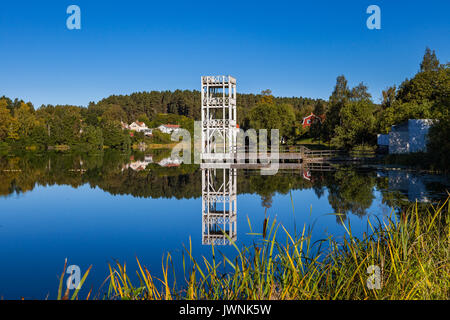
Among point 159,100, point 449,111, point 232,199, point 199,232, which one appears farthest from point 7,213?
point 159,100

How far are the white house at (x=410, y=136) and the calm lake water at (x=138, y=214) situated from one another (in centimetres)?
721

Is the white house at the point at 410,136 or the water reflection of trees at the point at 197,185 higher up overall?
the white house at the point at 410,136

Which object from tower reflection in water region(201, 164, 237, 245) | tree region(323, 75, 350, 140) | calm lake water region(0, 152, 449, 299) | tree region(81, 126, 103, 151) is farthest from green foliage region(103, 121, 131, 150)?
tower reflection in water region(201, 164, 237, 245)

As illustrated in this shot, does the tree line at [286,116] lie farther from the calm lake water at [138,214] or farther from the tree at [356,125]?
the calm lake water at [138,214]

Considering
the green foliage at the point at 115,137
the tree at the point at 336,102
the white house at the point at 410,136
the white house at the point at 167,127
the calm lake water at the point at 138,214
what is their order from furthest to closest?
the white house at the point at 167,127, the green foliage at the point at 115,137, the tree at the point at 336,102, the white house at the point at 410,136, the calm lake water at the point at 138,214

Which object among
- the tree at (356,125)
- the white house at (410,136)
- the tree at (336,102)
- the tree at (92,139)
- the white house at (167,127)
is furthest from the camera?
the white house at (167,127)

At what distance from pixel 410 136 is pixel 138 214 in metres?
19.1

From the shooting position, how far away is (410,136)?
24969 mm

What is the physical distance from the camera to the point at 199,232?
9.06 meters

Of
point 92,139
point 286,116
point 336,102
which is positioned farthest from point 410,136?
point 92,139

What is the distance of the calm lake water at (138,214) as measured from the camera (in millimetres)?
6793

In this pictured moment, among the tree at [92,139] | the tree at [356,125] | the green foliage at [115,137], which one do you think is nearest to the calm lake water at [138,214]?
the tree at [356,125]

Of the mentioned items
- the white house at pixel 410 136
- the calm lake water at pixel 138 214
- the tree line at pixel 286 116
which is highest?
the tree line at pixel 286 116
